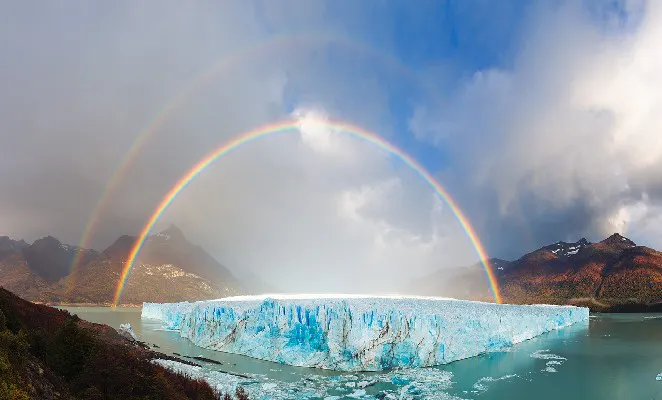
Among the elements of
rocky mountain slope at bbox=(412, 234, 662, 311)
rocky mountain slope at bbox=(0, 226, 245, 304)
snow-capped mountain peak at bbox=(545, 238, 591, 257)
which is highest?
snow-capped mountain peak at bbox=(545, 238, 591, 257)

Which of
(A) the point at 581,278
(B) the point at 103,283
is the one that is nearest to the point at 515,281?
(A) the point at 581,278

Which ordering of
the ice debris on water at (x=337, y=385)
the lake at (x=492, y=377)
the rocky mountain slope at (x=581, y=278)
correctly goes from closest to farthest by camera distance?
the ice debris on water at (x=337, y=385)
the lake at (x=492, y=377)
the rocky mountain slope at (x=581, y=278)

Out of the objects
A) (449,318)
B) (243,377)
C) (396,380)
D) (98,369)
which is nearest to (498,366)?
(449,318)

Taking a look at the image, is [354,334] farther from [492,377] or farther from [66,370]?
[66,370]

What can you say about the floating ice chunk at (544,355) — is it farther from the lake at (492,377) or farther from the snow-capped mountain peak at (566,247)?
the snow-capped mountain peak at (566,247)

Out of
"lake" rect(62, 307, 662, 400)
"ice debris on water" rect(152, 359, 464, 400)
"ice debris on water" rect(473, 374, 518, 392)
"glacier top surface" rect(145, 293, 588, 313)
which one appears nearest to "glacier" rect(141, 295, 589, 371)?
"glacier top surface" rect(145, 293, 588, 313)

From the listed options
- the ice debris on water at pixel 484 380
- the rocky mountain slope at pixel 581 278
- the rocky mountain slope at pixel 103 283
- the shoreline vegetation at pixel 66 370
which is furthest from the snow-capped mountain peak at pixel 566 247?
the shoreline vegetation at pixel 66 370

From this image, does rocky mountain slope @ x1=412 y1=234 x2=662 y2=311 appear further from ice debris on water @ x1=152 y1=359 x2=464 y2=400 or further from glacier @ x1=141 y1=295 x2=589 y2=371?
ice debris on water @ x1=152 y1=359 x2=464 y2=400
